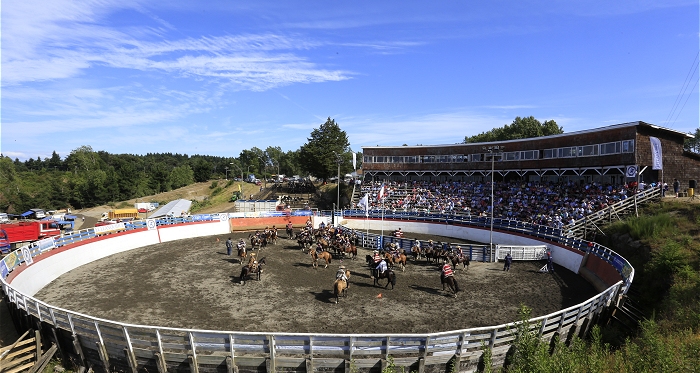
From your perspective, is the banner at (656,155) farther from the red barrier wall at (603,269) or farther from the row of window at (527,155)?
the red barrier wall at (603,269)

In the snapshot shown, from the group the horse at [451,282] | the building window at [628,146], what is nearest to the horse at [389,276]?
the horse at [451,282]

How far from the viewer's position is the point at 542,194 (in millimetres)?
38312

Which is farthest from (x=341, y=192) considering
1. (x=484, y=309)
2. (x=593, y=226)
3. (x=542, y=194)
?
(x=484, y=309)

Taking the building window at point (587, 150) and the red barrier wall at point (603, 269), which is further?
the building window at point (587, 150)

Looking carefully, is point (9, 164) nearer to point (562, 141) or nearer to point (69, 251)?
point (69, 251)

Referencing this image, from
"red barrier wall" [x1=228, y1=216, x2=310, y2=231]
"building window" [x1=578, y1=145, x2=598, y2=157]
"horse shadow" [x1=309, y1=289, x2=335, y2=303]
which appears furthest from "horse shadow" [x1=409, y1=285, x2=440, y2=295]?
"building window" [x1=578, y1=145, x2=598, y2=157]

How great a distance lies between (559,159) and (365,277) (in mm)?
28119

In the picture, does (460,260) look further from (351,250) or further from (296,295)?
(296,295)

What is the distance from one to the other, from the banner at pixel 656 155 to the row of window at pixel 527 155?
1.66m

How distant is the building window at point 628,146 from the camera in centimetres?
3142

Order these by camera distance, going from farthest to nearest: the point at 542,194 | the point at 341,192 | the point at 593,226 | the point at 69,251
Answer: the point at 341,192 < the point at 542,194 < the point at 593,226 < the point at 69,251

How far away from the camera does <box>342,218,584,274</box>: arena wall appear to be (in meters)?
24.8

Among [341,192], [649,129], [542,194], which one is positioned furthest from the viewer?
[341,192]

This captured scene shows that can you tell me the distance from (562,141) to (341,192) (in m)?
36.5
